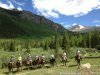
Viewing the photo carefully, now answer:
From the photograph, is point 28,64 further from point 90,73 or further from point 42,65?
point 90,73

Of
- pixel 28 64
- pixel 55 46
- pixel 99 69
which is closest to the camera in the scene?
pixel 99 69

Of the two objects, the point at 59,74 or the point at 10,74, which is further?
the point at 10,74

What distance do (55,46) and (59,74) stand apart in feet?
186

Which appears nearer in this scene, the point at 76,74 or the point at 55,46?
the point at 76,74

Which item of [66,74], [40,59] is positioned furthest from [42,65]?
[66,74]

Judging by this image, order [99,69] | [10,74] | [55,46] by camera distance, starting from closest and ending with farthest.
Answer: [99,69], [10,74], [55,46]

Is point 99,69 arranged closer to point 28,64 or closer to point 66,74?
point 66,74

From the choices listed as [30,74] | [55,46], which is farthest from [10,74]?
[55,46]

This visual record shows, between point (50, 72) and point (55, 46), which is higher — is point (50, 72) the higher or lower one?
the lower one

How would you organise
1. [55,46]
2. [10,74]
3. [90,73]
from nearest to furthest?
[90,73] < [10,74] < [55,46]

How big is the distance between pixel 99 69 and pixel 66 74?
27.6 ft

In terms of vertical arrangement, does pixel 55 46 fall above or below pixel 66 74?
above

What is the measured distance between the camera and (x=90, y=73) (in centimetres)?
4784

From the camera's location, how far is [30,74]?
5409 cm
